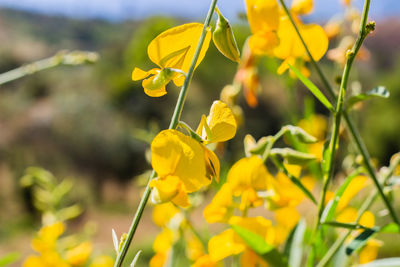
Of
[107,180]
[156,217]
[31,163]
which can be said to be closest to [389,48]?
[107,180]

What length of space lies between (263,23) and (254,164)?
0.47 ft

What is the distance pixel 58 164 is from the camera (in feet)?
21.9

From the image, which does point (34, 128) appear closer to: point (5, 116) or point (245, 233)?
point (5, 116)

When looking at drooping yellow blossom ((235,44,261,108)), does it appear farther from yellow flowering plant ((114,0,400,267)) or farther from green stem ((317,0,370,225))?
green stem ((317,0,370,225))

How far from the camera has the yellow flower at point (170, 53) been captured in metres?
0.33

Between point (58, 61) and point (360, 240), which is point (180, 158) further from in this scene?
point (58, 61)

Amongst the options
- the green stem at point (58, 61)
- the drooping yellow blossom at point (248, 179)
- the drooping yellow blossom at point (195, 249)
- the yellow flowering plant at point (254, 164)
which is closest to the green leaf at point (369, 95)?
the yellow flowering plant at point (254, 164)

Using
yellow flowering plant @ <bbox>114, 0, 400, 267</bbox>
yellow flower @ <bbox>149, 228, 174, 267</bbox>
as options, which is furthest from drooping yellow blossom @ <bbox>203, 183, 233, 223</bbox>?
yellow flower @ <bbox>149, 228, 174, 267</bbox>

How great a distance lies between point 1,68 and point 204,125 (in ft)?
36.0

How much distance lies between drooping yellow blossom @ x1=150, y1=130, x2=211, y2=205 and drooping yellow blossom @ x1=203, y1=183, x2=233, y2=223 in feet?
0.48

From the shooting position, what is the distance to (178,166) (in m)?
0.33

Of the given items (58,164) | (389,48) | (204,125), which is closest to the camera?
(204,125)

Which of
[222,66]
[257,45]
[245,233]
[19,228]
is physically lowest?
[245,233]

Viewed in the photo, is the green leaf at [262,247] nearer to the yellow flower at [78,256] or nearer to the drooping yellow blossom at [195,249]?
the drooping yellow blossom at [195,249]
